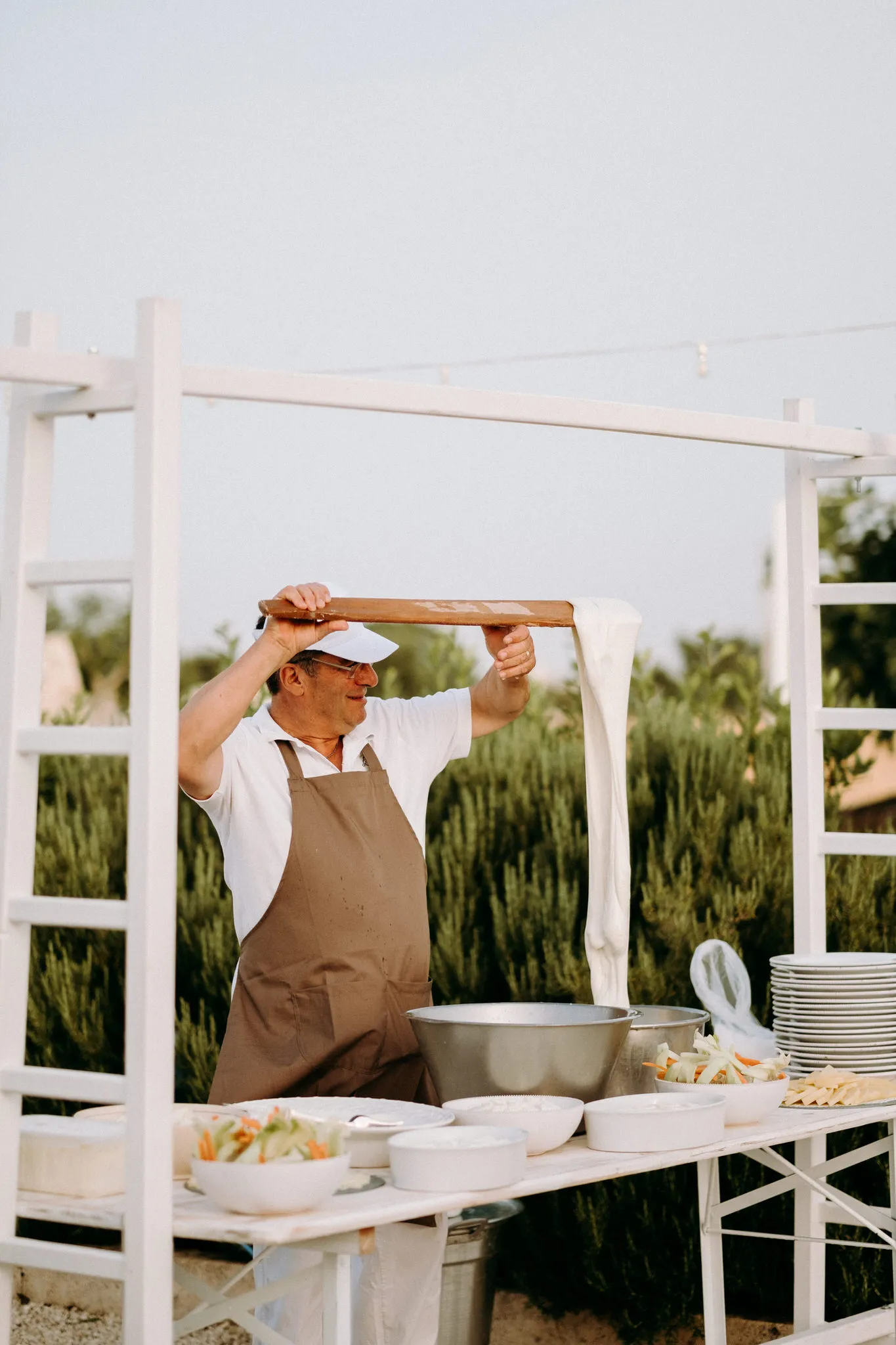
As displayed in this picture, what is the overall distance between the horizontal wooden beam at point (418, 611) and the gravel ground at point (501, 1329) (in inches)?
102

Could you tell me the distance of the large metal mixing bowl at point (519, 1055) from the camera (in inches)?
105

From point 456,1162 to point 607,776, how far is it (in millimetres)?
1085

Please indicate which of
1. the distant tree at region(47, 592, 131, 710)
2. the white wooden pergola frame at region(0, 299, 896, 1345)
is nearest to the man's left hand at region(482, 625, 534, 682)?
the white wooden pergola frame at region(0, 299, 896, 1345)

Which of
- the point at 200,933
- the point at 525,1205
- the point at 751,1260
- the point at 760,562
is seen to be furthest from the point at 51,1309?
the point at 760,562

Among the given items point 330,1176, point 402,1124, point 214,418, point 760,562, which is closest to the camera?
point 330,1176

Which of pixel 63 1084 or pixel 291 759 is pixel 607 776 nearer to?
pixel 291 759

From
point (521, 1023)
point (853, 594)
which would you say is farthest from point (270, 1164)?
point (853, 594)

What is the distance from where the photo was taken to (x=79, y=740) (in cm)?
233

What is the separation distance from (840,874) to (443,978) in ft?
4.38

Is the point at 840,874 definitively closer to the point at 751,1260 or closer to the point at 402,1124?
the point at 751,1260

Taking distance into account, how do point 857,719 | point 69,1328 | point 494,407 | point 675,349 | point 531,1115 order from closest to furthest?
1. point 531,1115
2. point 494,407
3. point 857,719
4. point 69,1328
5. point 675,349

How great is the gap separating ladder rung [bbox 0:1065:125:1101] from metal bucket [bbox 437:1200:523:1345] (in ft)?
5.45

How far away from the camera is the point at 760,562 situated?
16.7 metres

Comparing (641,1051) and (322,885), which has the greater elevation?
(322,885)
